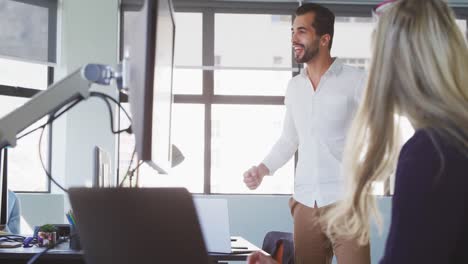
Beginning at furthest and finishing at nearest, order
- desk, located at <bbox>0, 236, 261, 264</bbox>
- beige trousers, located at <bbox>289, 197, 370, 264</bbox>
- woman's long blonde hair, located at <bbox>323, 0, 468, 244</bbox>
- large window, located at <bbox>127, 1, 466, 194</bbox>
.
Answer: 1. large window, located at <bbox>127, 1, 466, 194</bbox>
2. beige trousers, located at <bbox>289, 197, 370, 264</bbox>
3. desk, located at <bbox>0, 236, 261, 264</bbox>
4. woman's long blonde hair, located at <bbox>323, 0, 468, 244</bbox>

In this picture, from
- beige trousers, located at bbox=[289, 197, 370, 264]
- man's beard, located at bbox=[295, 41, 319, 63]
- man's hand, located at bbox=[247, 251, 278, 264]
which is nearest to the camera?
man's hand, located at bbox=[247, 251, 278, 264]

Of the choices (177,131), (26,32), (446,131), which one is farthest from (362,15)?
(446,131)

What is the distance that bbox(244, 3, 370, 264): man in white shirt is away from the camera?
2.50 meters

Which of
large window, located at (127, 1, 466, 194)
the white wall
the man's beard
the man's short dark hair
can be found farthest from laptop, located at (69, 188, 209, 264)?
large window, located at (127, 1, 466, 194)

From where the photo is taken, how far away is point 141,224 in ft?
2.74

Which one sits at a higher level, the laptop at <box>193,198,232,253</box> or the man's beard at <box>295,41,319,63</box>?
the man's beard at <box>295,41,319,63</box>

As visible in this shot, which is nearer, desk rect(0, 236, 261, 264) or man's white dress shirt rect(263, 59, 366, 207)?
desk rect(0, 236, 261, 264)

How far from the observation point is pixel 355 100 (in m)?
2.66

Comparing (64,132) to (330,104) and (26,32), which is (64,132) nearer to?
(26,32)

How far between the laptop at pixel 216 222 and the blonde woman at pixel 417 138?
0.80 meters

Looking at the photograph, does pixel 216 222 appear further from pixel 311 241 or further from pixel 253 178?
pixel 311 241

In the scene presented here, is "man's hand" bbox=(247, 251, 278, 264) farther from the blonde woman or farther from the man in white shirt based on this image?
the man in white shirt

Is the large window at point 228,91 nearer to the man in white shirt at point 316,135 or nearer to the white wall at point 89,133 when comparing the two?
the white wall at point 89,133

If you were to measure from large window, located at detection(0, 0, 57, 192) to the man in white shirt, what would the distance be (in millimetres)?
3009
